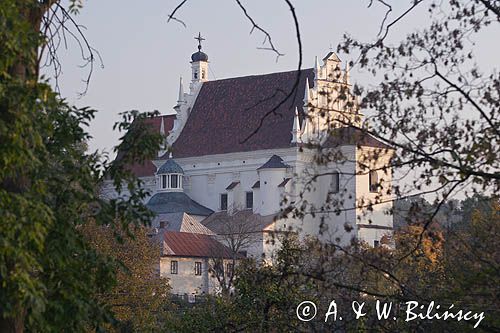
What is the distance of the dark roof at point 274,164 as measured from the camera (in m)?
86.0

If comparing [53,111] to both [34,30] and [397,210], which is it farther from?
[397,210]

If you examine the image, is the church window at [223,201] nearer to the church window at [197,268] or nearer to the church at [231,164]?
the church at [231,164]

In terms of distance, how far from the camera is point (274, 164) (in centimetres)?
8625

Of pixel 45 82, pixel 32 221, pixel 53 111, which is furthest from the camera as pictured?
pixel 53 111

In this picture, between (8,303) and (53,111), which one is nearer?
(8,303)

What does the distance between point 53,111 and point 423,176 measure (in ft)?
11.7

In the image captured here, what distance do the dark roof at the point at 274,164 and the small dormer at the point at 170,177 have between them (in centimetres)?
624

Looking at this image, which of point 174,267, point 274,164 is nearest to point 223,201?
point 274,164

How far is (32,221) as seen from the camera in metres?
8.99

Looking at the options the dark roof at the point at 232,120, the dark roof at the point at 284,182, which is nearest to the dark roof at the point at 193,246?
the dark roof at the point at 284,182

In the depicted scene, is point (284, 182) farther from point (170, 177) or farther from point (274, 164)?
→ point (170, 177)

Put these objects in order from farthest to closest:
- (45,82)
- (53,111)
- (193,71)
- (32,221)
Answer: (193,71)
(53,111)
(45,82)
(32,221)

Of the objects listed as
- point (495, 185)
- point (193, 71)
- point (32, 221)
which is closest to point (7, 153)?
point (32, 221)

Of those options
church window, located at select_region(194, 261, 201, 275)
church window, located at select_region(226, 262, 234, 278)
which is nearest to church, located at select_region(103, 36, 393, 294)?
church window, located at select_region(194, 261, 201, 275)
